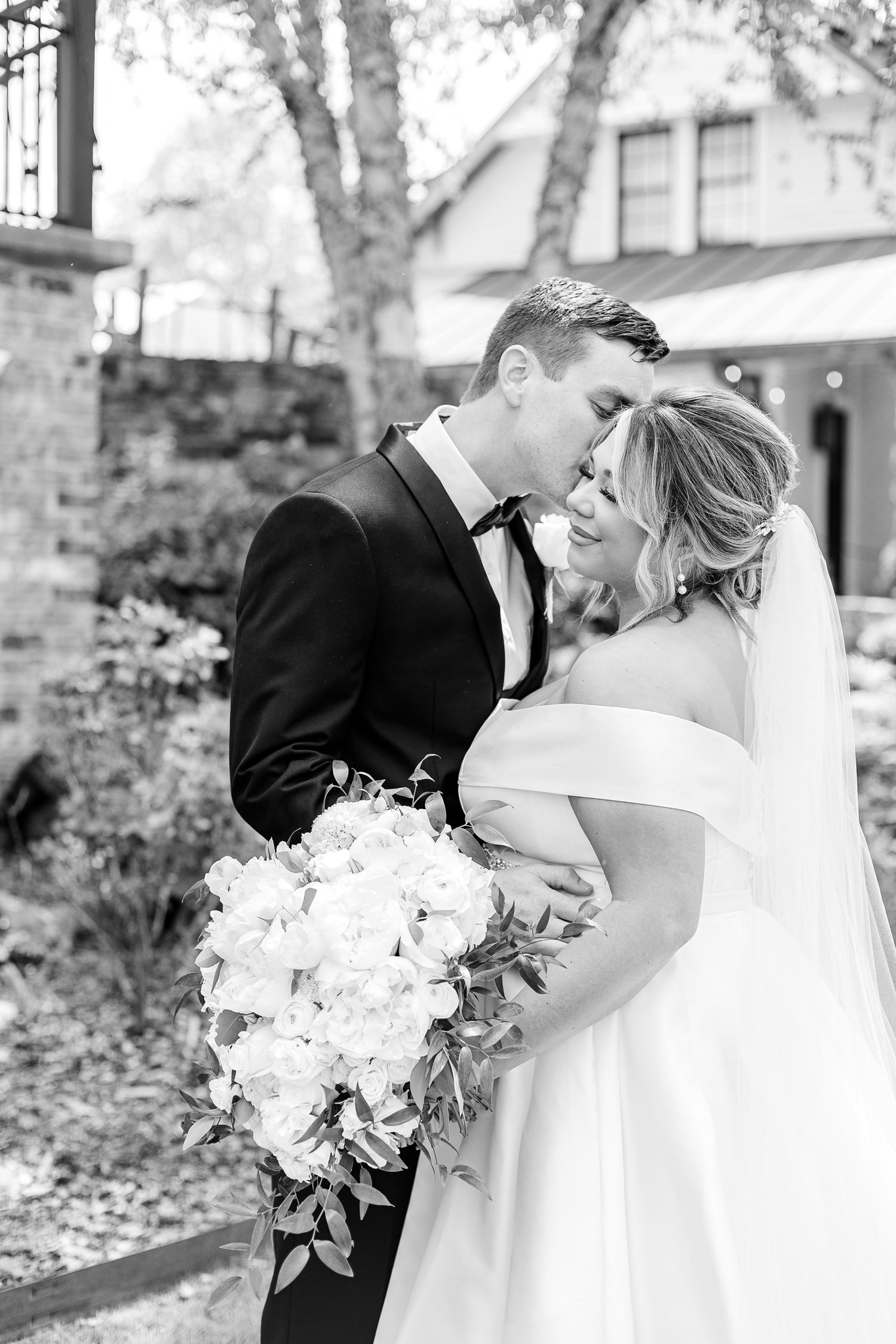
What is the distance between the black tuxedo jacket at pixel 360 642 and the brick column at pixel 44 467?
4.98 m

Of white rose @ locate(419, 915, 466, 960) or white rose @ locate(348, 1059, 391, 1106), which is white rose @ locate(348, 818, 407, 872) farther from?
white rose @ locate(348, 1059, 391, 1106)

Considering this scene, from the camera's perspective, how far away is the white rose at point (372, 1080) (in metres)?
1.90

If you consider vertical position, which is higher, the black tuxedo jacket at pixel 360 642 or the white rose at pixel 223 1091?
the black tuxedo jacket at pixel 360 642

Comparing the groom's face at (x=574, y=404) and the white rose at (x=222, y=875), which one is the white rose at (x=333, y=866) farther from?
the groom's face at (x=574, y=404)

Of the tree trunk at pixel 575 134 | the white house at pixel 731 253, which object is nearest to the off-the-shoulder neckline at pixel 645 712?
the tree trunk at pixel 575 134

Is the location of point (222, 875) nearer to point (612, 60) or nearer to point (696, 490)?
point (696, 490)

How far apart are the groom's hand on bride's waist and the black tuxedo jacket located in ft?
1.18

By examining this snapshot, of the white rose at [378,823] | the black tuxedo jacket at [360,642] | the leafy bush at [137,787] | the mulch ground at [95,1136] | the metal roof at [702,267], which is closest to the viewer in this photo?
the white rose at [378,823]

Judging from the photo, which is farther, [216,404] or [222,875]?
[216,404]

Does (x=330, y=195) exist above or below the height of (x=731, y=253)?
below

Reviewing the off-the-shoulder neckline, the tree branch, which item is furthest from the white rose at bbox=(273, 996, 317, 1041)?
the tree branch

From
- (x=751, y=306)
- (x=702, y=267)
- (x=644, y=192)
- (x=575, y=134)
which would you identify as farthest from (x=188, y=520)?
(x=644, y=192)

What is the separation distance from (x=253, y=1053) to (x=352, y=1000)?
0.18m

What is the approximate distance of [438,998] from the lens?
1.91 m
